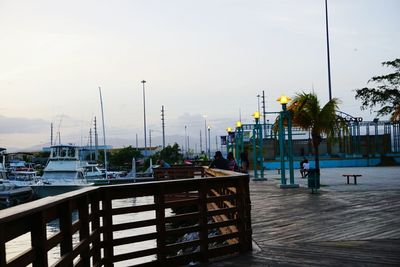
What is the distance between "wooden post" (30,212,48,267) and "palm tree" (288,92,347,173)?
18.7 meters

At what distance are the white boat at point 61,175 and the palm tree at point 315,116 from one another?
22487 millimetres

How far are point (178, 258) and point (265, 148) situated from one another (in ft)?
165

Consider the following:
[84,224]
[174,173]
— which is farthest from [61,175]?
[84,224]

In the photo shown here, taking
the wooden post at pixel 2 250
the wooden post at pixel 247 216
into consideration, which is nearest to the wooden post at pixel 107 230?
the wooden post at pixel 247 216

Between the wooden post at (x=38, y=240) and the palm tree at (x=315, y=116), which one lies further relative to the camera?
the palm tree at (x=315, y=116)

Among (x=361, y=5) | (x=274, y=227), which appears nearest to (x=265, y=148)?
(x=361, y=5)

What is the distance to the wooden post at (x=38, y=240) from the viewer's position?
11.5 ft

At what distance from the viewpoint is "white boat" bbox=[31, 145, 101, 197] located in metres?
39.7

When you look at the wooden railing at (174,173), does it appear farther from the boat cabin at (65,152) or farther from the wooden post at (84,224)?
the boat cabin at (65,152)

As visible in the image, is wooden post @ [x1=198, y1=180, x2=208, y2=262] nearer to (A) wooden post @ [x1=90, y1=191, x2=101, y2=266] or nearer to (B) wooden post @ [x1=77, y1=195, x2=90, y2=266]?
(A) wooden post @ [x1=90, y1=191, x2=101, y2=266]

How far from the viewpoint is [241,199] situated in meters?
7.51

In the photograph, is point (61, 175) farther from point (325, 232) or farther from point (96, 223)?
point (96, 223)

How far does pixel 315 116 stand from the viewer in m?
21.4

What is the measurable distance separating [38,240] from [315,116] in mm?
18966
